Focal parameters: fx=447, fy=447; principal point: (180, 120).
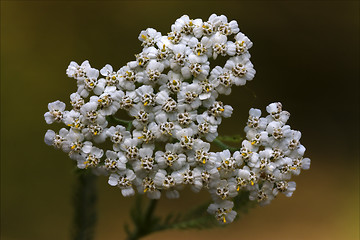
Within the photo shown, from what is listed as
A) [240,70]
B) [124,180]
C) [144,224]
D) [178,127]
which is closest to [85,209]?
[144,224]

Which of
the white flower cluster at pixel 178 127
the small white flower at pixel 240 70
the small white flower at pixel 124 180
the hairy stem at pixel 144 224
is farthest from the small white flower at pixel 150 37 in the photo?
the hairy stem at pixel 144 224

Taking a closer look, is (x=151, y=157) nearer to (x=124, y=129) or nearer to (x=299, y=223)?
(x=124, y=129)

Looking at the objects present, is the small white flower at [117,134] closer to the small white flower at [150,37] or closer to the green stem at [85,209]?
the small white flower at [150,37]

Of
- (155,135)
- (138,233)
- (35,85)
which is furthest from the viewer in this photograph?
(35,85)

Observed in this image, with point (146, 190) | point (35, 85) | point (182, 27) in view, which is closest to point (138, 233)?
point (146, 190)

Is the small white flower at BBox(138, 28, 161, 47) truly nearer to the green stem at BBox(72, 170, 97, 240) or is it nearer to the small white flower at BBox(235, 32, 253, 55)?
the small white flower at BBox(235, 32, 253, 55)
